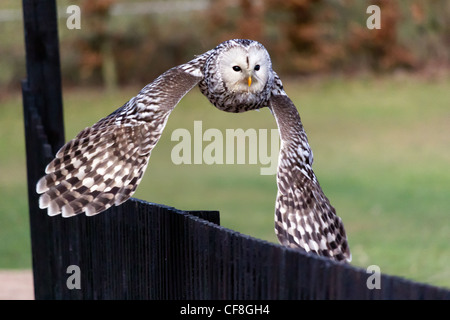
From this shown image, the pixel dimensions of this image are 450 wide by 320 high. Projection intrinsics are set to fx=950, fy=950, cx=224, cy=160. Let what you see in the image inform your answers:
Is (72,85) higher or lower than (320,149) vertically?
higher

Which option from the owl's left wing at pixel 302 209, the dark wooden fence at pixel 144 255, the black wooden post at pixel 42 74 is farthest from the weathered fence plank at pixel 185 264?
the black wooden post at pixel 42 74

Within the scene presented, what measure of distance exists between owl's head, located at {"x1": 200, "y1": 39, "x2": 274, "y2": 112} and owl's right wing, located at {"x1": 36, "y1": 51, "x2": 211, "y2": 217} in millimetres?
239

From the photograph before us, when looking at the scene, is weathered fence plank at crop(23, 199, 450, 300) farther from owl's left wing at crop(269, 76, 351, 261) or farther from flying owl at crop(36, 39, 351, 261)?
owl's left wing at crop(269, 76, 351, 261)

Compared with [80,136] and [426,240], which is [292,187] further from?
[426,240]

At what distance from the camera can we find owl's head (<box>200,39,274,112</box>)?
5.09 metres

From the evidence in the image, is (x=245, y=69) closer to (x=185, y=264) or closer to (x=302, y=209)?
(x=302, y=209)

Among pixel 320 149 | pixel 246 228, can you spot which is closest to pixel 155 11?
pixel 320 149

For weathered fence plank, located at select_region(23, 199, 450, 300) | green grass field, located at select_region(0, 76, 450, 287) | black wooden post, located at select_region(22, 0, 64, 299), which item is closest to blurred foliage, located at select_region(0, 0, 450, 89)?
green grass field, located at select_region(0, 76, 450, 287)

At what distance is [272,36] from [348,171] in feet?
14.6

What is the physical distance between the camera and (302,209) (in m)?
4.80

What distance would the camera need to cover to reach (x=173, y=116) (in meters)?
20.4

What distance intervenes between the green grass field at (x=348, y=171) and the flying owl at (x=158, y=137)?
6184 mm

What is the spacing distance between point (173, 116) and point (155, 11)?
111 inches
